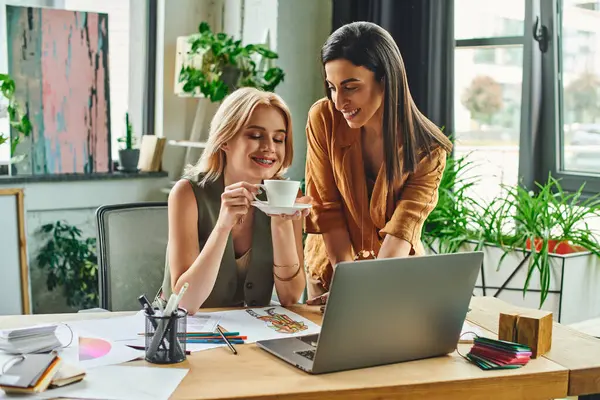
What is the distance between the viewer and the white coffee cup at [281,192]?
173 centimetres

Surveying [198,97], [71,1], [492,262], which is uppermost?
[71,1]

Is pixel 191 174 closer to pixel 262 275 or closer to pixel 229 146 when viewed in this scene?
pixel 229 146

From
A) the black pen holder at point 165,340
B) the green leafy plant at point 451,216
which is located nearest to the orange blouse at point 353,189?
the black pen holder at point 165,340

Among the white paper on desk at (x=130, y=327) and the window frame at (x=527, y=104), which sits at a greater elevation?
the window frame at (x=527, y=104)

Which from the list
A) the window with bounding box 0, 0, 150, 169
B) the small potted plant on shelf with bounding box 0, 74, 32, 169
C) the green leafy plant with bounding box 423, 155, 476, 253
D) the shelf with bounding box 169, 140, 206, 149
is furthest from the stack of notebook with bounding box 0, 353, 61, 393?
the window with bounding box 0, 0, 150, 169

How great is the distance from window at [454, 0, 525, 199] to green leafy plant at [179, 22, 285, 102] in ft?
2.89

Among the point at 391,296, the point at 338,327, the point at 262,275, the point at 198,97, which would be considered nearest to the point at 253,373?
the point at 338,327

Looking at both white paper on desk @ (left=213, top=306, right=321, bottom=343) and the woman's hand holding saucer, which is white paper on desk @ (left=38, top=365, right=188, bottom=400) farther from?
the woman's hand holding saucer

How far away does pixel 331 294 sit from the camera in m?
1.39

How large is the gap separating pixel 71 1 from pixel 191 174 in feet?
7.26

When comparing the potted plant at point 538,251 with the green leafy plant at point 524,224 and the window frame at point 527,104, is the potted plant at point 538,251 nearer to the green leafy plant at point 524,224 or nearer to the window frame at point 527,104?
the green leafy plant at point 524,224

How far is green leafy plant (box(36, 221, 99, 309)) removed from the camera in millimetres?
3803

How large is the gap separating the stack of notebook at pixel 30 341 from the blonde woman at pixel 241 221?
41cm

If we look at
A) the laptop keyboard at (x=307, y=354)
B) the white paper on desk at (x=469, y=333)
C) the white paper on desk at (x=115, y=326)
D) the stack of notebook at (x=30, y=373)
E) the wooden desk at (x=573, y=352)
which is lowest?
the wooden desk at (x=573, y=352)
